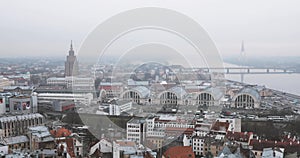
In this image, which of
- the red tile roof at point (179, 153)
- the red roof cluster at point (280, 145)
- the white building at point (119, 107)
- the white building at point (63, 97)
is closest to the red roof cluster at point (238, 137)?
the red roof cluster at point (280, 145)

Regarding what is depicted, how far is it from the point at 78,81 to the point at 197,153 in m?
5.35

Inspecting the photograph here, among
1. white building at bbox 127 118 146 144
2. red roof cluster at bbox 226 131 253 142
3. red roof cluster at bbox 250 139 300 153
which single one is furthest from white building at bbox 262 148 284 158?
white building at bbox 127 118 146 144

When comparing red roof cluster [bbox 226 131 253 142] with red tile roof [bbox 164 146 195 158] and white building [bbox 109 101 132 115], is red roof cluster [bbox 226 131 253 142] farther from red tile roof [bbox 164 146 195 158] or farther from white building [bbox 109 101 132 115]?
white building [bbox 109 101 132 115]

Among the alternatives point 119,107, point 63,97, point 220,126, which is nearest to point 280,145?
point 220,126

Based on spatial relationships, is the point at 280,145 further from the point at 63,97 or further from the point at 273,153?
the point at 63,97

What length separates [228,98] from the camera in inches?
336

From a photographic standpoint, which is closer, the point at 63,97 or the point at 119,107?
the point at 119,107

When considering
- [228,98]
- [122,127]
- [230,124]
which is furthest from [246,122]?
[228,98]

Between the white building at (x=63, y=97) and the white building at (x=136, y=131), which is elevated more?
the white building at (x=63, y=97)

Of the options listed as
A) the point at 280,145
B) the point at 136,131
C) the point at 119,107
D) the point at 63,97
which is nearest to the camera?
the point at 280,145

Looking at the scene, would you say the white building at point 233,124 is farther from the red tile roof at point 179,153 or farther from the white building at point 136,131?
the red tile roof at point 179,153

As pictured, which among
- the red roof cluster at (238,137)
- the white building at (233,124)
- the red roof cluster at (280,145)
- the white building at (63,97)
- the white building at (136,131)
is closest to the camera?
the red roof cluster at (280,145)

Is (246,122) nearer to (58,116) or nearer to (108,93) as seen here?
(58,116)

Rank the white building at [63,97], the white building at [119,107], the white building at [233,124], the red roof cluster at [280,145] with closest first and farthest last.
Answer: the red roof cluster at [280,145] < the white building at [233,124] < the white building at [119,107] < the white building at [63,97]
